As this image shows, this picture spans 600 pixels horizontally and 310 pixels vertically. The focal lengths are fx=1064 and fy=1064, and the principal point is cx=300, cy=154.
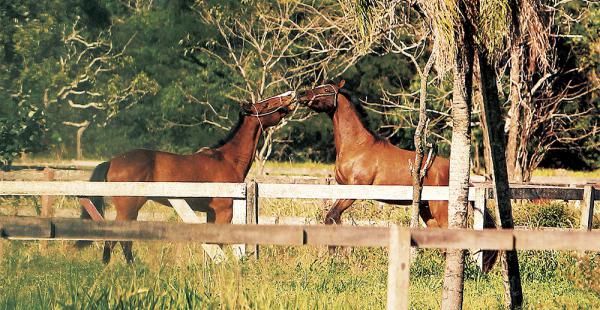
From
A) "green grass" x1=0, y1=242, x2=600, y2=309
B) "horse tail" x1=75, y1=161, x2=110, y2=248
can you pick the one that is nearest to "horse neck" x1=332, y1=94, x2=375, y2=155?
"green grass" x1=0, y1=242, x2=600, y2=309

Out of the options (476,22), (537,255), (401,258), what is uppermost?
(476,22)

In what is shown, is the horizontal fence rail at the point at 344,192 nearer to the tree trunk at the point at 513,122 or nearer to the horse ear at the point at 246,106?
the horse ear at the point at 246,106

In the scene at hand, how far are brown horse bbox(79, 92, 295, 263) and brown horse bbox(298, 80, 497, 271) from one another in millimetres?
591

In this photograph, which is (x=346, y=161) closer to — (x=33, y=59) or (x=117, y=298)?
(x=117, y=298)

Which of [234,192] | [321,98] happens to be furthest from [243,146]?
[234,192]

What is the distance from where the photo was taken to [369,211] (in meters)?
16.1

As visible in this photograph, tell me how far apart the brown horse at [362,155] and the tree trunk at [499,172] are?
200 inches

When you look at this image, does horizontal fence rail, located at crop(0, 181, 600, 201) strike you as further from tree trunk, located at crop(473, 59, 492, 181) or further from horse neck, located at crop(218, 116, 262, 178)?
horse neck, located at crop(218, 116, 262, 178)

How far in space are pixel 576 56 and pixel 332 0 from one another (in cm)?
730

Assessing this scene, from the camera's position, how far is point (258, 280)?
9.83 meters

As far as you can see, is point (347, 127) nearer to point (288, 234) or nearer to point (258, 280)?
point (258, 280)

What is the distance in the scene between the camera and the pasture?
26.4 feet

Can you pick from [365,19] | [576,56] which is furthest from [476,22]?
[576,56]

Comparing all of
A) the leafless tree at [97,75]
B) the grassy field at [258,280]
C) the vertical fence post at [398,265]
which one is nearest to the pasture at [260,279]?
the grassy field at [258,280]
